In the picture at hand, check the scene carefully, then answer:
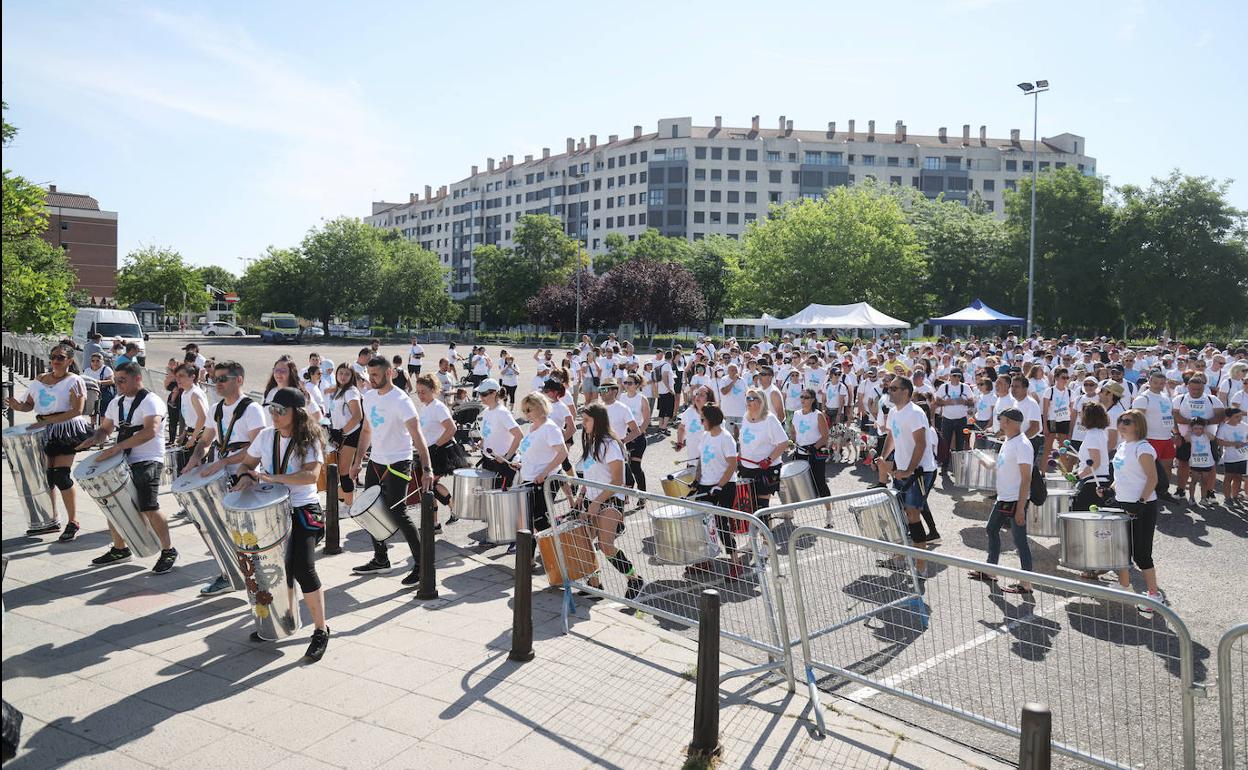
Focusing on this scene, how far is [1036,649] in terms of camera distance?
18.5 ft

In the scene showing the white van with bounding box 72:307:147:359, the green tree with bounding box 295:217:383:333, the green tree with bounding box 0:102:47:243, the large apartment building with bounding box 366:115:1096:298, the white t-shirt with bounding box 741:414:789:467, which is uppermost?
the large apartment building with bounding box 366:115:1096:298

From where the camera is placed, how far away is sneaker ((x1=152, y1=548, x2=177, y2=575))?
7136 millimetres

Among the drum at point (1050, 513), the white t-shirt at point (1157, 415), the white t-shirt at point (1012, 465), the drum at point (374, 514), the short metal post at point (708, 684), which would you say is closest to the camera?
the short metal post at point (708, 684)

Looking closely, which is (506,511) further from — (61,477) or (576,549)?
(61,477)

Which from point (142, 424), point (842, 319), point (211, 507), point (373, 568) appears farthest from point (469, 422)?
point (842, 319)

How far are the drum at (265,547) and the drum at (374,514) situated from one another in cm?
133

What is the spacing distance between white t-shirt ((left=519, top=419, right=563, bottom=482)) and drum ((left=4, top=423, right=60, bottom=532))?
15.6ft

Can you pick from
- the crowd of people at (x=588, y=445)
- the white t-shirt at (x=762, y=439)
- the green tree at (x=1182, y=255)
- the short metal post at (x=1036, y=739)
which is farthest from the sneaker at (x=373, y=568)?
the green tree at (x=1182, y=255)

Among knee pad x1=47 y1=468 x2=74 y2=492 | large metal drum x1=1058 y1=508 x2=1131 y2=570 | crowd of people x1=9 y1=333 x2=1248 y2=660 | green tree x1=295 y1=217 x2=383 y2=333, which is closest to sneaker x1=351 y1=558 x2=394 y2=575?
crowd of people x1=9 y1=333 x2=1248 y2=660

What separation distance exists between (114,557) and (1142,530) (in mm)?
8715

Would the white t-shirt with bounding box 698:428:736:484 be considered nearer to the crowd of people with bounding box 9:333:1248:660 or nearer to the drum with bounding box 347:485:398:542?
the crowd of people with bounding box 9:333:1248:660

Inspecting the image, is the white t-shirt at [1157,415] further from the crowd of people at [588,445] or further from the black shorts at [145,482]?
the black shorts at [145,482]

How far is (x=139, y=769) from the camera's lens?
13.1 ft

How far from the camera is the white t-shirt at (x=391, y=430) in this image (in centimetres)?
718
